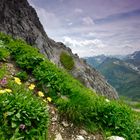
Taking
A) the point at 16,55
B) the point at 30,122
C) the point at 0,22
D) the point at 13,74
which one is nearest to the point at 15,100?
the point at 30,122

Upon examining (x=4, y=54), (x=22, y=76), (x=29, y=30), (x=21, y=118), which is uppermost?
(x=29, y=30)

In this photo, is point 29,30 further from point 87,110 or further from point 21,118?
point 21,118

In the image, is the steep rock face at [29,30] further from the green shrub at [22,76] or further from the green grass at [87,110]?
the green grass at [87,110]

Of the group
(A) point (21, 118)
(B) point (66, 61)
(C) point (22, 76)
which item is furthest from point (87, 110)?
(B) point (66, 61)

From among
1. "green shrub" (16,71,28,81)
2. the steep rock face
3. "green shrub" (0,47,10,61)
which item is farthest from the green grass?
the steep rock face

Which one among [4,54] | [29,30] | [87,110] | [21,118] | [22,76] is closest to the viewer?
[21,118]

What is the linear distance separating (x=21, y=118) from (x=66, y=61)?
324 ft

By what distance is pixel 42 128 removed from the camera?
8.56 metres

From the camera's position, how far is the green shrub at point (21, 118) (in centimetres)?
808

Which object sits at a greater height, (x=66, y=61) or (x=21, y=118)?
(x=66, y=61)

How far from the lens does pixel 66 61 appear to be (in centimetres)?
10694

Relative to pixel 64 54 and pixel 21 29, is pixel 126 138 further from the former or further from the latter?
pixel 64 54

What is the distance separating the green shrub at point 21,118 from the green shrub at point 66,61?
291ft

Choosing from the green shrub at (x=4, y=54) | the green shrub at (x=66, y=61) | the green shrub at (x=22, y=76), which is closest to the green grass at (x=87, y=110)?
the green shrub at (x=22, y=76)
